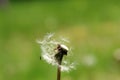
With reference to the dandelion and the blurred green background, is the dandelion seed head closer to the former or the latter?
the dandelion

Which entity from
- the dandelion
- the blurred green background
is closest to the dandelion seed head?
the dandelion

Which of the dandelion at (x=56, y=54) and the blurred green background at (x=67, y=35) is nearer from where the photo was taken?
the dandelion at (x=56, y=54)

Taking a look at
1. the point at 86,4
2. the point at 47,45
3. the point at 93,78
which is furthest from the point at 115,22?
the point at 47,45

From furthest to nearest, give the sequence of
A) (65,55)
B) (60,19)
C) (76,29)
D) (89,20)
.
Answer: (60,19)
(89,20)
(76,29)
(65,55)

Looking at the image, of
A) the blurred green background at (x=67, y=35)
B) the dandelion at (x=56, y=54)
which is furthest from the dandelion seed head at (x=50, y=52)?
the blurred green background at (x=67, y=35)

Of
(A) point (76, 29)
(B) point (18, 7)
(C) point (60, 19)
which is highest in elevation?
(B) point (18, 7)

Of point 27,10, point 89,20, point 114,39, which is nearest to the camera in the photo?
point 114,39

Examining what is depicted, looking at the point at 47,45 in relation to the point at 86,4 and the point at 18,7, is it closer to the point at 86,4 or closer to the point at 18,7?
the point at 86,4

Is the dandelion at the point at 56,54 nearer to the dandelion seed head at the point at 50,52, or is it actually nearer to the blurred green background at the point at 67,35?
the dandelion seed head at the point at 50,52

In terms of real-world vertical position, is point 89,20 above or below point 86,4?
below
